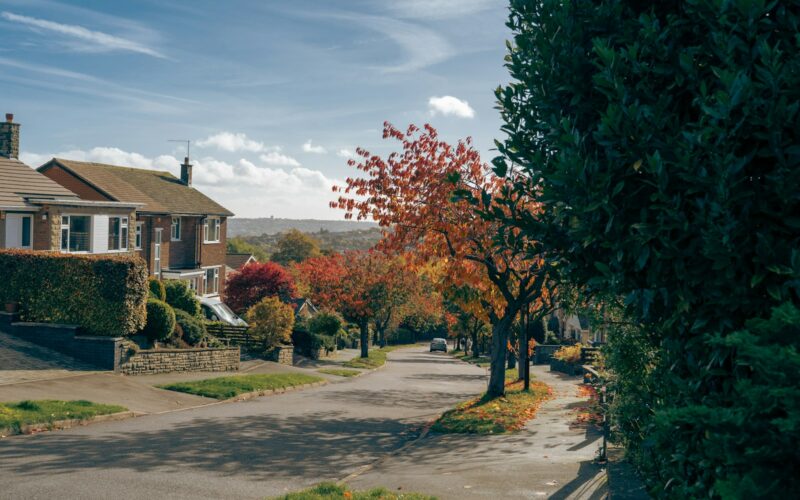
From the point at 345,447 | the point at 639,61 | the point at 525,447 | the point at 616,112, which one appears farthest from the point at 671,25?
the point at 345,447

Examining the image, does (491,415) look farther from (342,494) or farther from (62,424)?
(62,424)

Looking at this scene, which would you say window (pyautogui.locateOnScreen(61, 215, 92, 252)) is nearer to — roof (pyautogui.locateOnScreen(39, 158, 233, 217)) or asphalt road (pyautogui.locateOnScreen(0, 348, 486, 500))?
roof (pyautogui.locateOnScreen(39, 158, 233, 217))

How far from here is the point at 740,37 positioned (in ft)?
15.9

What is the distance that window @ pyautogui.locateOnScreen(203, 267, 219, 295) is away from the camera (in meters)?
51.8

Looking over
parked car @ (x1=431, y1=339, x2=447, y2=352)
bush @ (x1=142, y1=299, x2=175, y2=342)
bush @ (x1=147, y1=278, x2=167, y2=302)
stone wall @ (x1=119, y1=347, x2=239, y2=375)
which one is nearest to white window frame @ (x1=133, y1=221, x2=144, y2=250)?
bush @ (x1=147, y1=278, x2=167, y2=302)

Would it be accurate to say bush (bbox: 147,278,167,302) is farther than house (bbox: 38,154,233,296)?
No

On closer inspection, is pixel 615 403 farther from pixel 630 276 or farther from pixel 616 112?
pixel 616 112

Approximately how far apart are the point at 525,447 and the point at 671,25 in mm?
9897

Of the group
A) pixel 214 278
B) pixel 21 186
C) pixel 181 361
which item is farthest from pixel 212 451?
pixel 214 278

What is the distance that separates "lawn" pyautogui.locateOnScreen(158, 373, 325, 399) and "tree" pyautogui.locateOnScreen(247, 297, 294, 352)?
7147mm

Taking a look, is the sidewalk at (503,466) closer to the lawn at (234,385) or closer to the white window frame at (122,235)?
the lawn at (234,385)

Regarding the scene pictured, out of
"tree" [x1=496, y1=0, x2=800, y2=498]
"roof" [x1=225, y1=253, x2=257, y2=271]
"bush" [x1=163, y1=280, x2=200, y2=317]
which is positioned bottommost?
"bush" [x1=163, y1=280, x2=200, y2=317]

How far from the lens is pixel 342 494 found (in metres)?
8.95

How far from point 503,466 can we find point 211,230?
144 feet
